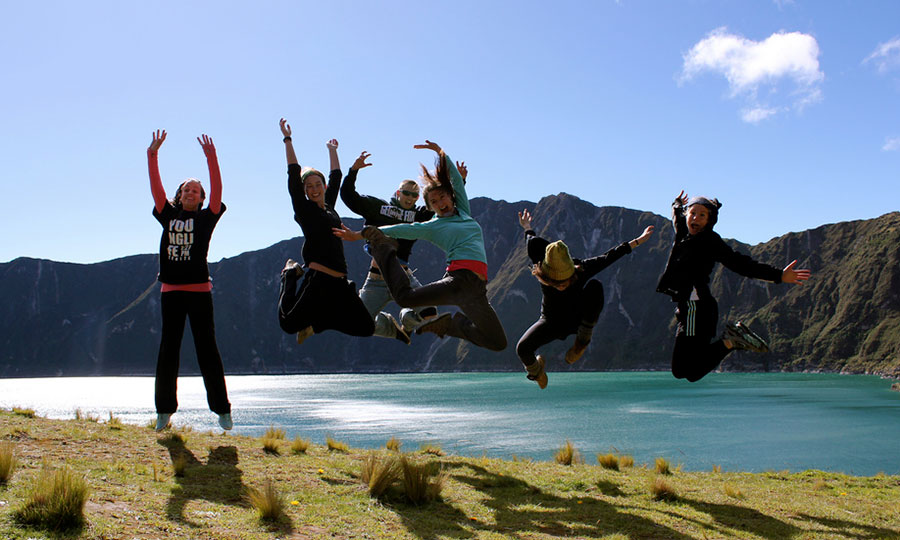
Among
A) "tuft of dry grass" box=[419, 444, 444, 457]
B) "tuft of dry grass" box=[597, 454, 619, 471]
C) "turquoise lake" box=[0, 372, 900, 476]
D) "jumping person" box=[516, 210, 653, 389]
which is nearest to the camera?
"jumping person" box=[516, 210, 653, 389]

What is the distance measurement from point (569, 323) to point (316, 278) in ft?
A: 10.2

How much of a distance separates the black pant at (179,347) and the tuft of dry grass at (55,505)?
289cm

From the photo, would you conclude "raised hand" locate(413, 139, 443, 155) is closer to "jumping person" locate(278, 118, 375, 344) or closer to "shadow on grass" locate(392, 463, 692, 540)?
"jumping person" locate(278, 118, 375, 344)

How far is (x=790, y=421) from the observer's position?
6588 cm

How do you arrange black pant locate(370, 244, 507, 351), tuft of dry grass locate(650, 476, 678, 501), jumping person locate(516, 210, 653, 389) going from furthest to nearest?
tuft of dry grass locate(650, 476, 678, 501)
jumping person locate(516, 210, 653, 389)
black pant locate(370, 244, 507, 351)

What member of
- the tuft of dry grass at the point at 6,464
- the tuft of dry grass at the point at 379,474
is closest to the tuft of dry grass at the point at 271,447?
the tuft of dry grass at the point at 379,474

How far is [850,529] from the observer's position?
8008 millimetres

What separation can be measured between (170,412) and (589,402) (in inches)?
3397

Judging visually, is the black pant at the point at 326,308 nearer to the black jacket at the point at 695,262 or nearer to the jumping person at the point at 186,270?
the jumping person at the point at 186,270

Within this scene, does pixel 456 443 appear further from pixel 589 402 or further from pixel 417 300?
pixel 589 402

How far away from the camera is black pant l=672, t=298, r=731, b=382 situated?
6.91 m

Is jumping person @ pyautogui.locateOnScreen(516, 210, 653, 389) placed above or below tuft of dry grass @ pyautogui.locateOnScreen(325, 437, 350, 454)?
above

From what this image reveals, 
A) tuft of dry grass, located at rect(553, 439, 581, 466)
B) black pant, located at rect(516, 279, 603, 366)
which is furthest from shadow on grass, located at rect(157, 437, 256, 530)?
tuft of dry grass, located at rect(553, 439, 581, 466)

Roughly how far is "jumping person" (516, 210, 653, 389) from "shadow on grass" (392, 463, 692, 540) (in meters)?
1.60
